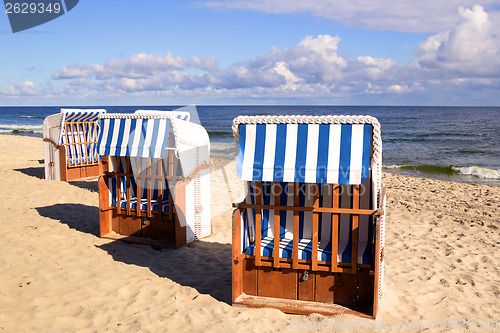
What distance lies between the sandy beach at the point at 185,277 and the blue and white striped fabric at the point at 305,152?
1.55 meters

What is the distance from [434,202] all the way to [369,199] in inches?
283

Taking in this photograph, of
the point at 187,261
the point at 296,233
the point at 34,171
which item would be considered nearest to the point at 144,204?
the point at 187,261

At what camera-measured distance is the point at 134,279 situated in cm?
556

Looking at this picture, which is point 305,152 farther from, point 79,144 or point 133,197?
point 79,144

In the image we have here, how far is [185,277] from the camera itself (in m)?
5.78

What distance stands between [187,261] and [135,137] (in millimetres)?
2219

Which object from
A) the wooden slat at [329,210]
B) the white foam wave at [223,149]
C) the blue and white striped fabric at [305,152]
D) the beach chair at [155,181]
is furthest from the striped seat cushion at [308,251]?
the white foam wave at [223,149]

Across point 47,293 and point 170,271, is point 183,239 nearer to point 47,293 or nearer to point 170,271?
point 170,271

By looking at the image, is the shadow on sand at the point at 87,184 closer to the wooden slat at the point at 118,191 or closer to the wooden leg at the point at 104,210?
the wooden leg at the point at 104,210

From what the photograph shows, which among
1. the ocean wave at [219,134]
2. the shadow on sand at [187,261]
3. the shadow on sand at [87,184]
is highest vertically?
the shadow on sand at [87,184]

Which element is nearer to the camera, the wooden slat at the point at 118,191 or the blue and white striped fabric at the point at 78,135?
the wooden slat at the point at 118,191

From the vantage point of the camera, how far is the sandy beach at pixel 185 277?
4.40 metres

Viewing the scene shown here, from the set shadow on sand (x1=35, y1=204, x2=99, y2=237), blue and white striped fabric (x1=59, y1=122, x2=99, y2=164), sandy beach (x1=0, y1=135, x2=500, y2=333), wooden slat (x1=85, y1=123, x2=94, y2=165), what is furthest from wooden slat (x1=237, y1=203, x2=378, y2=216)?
wooden slat (x1=85, y1=123, x2=94, y2=165)

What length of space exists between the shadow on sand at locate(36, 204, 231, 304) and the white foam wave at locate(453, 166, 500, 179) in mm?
14931
